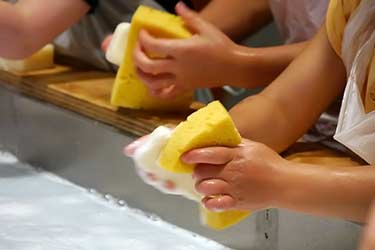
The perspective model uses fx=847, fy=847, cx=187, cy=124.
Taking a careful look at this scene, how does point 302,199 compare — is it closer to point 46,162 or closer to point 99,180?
point 99,180

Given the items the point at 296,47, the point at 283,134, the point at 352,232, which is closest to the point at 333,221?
the point at 352,232

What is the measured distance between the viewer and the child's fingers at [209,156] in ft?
2.22

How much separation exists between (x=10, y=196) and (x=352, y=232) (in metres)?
0.41

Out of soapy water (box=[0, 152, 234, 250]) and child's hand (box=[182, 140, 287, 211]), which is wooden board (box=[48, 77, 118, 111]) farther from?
child's hand (box=[182, 140, 287, 211])

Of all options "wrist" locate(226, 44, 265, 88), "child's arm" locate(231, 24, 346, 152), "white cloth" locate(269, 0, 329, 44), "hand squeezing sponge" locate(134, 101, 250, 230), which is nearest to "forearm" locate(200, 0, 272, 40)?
"white cloth" locate(269, 0, 329, 44)

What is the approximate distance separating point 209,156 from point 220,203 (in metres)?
0.04

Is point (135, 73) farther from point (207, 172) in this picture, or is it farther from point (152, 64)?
point (207, 172)

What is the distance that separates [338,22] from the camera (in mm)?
818

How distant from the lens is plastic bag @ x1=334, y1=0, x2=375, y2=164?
0.76 meters

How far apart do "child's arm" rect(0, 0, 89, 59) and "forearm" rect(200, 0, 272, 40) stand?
19 cm

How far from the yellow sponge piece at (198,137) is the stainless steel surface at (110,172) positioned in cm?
13

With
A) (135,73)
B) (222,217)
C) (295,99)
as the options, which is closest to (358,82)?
(295,99)

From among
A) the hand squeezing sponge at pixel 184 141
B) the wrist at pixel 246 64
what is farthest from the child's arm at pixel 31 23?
the hand squeezing sponge at pixel 184 141

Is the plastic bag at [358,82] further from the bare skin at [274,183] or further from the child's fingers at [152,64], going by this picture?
the child's fingers at [152,64]
